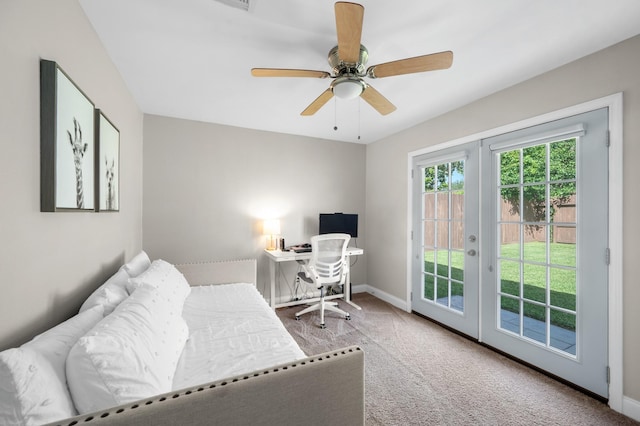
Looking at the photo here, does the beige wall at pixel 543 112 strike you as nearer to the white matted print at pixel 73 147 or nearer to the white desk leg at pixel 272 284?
the white desk leg at pixel 272 284

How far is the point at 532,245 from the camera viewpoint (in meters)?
2.23

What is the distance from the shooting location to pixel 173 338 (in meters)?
1.25

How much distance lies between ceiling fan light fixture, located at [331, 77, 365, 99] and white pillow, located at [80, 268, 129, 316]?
6.10 ft

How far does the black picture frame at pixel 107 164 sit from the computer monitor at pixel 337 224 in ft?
7.82

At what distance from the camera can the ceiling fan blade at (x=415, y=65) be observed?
Answer: 147 cm

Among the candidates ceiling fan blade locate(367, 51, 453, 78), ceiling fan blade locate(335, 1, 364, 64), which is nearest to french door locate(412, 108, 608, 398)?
ceiling fan blade locate(367, 51, 453, 78)

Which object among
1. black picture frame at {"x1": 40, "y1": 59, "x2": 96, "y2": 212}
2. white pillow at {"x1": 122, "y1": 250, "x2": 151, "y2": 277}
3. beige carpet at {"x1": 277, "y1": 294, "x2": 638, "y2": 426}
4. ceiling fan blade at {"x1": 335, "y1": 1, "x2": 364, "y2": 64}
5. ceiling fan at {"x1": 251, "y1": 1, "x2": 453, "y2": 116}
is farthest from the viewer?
white pillow at {"x1": 122, "y1": 250, "x2": 151, "y2": 277}

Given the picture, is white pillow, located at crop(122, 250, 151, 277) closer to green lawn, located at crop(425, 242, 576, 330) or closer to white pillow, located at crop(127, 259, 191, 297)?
white pillow, located at crop(127, 259, 191, 297)

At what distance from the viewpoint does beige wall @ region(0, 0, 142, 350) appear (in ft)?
2.85

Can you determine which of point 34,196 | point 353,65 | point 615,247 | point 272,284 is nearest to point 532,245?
point 615,247

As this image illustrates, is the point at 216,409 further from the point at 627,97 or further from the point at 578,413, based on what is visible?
the point at 627,97

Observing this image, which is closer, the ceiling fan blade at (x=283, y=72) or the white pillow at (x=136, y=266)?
the ceiling fan blade at (x=283, y=72)

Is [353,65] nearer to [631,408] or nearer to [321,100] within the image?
[321,100]

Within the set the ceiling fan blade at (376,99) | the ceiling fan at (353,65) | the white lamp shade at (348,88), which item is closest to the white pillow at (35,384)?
the ceiling fan at (353,65)
